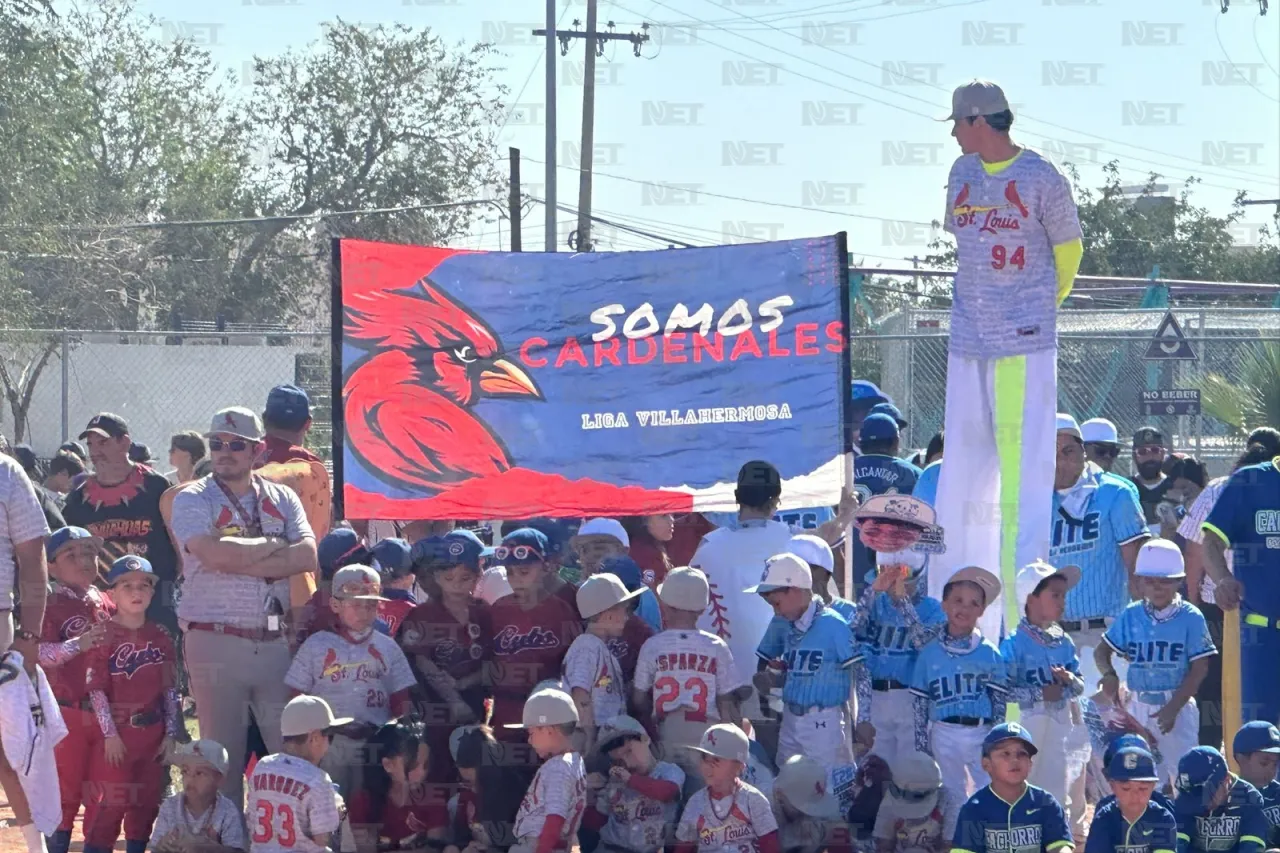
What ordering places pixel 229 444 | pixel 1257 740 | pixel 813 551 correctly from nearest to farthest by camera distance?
pixel 229 444
pixel 1257 740
pixel 813 551

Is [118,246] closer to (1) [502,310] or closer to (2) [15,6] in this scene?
(2) [15,6]

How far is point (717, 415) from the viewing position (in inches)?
318

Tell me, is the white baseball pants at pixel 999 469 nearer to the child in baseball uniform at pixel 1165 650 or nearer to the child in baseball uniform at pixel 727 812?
the child in baseball uniform at pixel 1165 650

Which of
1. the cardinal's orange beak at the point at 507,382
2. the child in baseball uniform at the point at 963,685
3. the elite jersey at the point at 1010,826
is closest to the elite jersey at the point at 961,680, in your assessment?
the child in baseball uniform at the point at 963,685

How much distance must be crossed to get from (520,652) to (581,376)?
1601 millimetres

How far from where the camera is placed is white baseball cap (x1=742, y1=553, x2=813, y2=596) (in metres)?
6.74

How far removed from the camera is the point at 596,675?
22.8 feet

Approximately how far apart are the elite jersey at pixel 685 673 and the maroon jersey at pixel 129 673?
6.70ft

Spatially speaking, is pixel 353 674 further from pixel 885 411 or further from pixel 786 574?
pixel 885 411

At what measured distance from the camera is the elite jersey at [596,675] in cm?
692

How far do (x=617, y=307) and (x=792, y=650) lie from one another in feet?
6.88

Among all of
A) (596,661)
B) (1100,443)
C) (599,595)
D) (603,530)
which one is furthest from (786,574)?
(1100,443)

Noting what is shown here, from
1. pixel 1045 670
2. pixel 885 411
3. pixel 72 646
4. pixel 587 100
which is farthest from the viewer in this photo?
pixel 587 100

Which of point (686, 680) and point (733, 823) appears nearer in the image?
point (733, 823)
